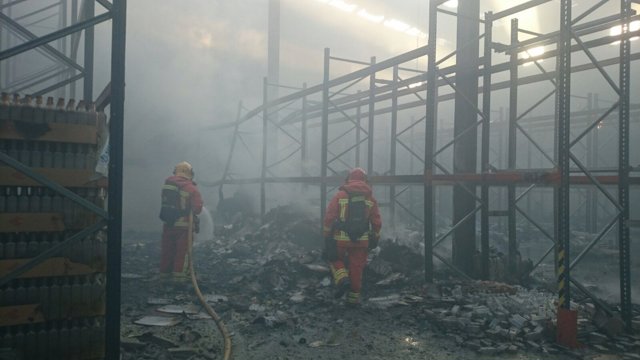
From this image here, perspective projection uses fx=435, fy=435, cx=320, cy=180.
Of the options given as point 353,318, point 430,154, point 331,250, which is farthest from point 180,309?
point 430,154

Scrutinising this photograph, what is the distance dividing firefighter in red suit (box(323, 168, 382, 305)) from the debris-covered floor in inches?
14.5

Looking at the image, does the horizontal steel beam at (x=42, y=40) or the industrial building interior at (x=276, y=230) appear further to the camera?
the industrial building interior at (x=276, y=230)

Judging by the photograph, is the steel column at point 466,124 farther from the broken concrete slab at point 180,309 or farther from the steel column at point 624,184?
the broken concrete slab at point 180,309

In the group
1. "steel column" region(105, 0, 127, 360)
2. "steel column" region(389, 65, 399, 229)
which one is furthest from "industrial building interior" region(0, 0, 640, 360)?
"steel column" region(389, 65, 399, 229)

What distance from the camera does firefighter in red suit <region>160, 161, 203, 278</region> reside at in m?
7.64

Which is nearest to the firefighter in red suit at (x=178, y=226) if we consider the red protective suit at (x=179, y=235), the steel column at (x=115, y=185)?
the red protective suit at (x=179, y=235)

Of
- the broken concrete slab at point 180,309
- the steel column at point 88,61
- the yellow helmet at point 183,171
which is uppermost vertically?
the steel column at point 88,61

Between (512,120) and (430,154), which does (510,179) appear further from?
(512,120)

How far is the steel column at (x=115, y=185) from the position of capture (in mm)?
3465

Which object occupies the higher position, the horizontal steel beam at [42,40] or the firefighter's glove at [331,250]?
the horizontal steel beam at [42,40]

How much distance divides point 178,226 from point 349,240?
3.17 m

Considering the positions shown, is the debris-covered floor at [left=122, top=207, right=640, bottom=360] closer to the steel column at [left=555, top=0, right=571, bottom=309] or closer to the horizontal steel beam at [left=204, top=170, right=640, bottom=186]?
the steel column at [left=555, top=0, right=571, bottom=309]

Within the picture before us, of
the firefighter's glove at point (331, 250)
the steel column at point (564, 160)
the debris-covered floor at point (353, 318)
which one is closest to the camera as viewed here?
the debris-covered floor at point (353, 318)

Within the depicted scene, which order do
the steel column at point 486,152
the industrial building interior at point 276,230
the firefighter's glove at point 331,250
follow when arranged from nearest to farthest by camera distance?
the industrial building interior at point 276,230 < the firefighter's glove at point 331,250 < the steel column at point 486,152
